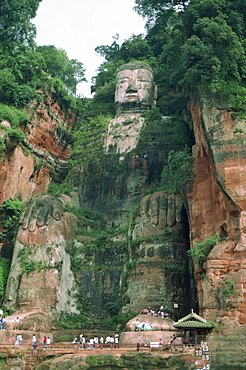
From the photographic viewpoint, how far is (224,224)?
89.0ft

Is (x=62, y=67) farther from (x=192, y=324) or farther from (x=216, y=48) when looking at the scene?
(x=192, y=324)

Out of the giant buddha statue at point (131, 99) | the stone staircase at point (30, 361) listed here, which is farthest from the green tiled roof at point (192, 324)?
the giant buddha statue at point (131, 99)

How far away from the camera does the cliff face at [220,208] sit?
23.8 meters

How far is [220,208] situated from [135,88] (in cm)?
1782

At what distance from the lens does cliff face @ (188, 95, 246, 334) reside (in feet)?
78.1

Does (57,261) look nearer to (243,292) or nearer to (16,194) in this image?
(16,194)

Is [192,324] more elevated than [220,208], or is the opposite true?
[220,208]

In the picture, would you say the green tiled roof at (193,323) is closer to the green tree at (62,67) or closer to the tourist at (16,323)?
the tourist at (16,323)

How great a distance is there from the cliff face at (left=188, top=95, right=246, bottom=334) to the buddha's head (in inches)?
477

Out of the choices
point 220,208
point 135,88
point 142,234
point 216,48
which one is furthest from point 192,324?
point 135,88

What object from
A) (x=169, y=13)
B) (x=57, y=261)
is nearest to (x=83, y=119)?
(x=169, y=13)

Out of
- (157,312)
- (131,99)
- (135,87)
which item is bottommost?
(157,312)

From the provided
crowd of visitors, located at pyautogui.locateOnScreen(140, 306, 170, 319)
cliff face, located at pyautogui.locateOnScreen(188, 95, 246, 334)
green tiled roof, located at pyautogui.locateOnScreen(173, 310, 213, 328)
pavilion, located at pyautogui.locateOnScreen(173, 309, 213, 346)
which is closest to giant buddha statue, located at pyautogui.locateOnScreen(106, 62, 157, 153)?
cliff face, located at pyautogui.locateOnScreen(188, 95, 246, 334)

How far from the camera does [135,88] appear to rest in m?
43.0
